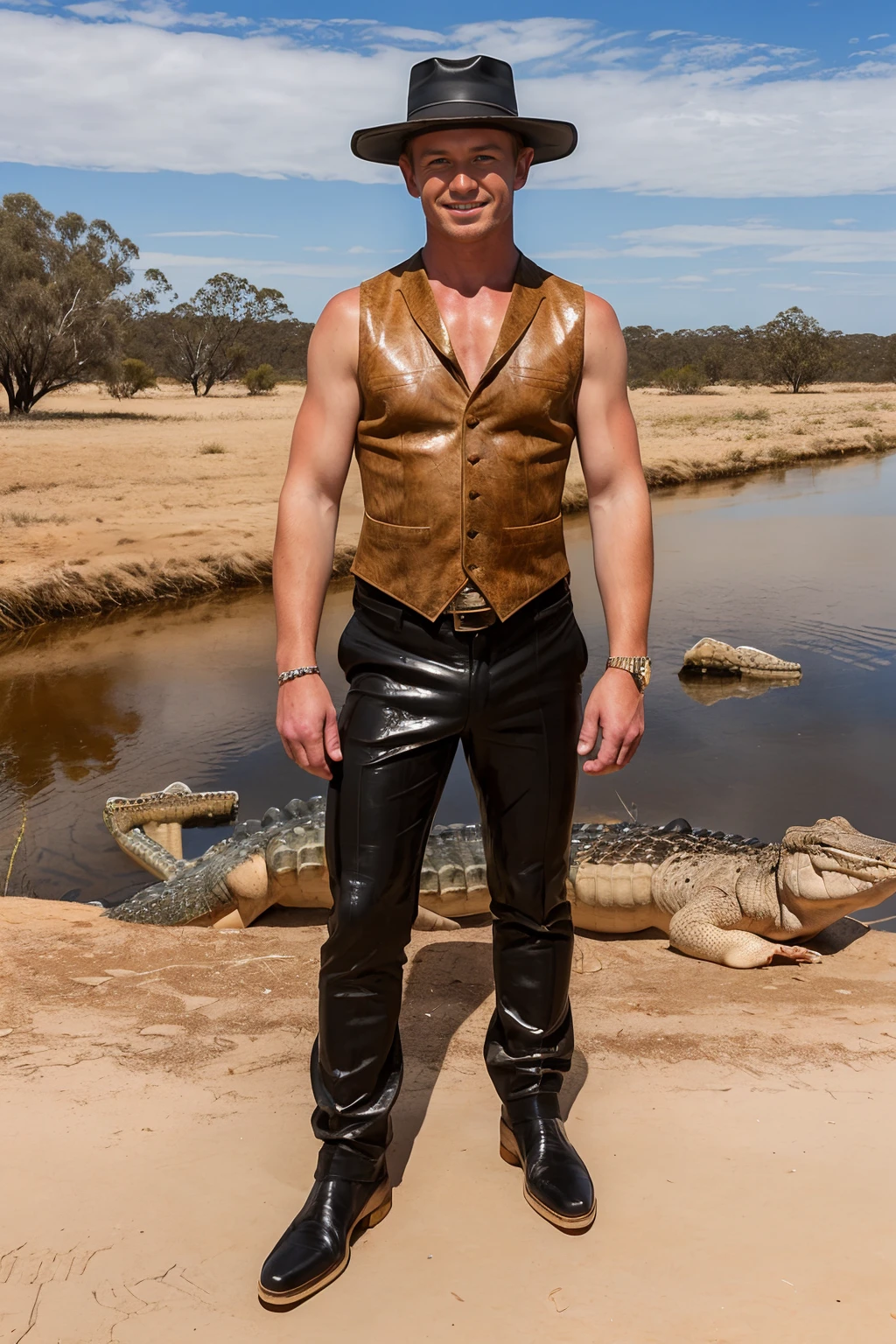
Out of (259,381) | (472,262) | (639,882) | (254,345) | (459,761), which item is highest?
(254,345)

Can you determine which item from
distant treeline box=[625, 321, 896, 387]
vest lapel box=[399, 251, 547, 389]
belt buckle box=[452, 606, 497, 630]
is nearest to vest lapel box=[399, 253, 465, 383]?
vest lapel box=[399, 251, 547, 389]

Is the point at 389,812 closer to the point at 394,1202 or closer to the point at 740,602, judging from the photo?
the point at 394,1202

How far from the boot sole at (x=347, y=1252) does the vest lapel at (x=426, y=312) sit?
177 centimetres

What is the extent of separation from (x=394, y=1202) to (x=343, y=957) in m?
0.57

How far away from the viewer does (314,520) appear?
2492 mm

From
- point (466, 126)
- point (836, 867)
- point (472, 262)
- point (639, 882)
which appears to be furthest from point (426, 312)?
point (639, 882)

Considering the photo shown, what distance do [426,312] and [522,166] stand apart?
1.42 ft

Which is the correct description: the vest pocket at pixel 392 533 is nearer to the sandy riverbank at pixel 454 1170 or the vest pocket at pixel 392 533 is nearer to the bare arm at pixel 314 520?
the bare arm at pixel 314 520

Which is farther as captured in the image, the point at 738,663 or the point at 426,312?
the point at 738,663

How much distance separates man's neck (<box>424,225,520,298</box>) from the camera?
2449mm

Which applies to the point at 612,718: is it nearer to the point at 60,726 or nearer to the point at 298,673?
the point at 298,673

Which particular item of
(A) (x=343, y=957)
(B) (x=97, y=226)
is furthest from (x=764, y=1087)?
(B) (x=97, y=226)

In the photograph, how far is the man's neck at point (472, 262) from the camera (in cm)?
245

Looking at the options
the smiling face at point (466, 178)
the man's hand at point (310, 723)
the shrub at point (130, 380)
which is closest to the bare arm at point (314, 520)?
the man's hand at point (310, 723)
